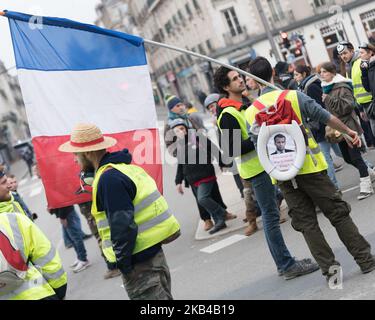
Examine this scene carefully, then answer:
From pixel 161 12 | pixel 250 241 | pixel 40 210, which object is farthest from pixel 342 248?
pixel 161 12

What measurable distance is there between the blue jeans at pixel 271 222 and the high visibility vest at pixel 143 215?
1.64 m

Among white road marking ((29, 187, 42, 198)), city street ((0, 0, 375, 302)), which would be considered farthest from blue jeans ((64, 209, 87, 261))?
white road marking ((29, 187, 42, 198))

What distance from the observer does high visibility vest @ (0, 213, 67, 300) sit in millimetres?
3592

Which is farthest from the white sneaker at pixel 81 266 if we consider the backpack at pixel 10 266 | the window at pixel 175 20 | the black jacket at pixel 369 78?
the window at pixel 175 20

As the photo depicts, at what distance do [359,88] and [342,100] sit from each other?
1.34 metres

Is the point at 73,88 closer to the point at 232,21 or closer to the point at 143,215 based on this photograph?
the point at 143,215

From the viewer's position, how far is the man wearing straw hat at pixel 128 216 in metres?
3.79

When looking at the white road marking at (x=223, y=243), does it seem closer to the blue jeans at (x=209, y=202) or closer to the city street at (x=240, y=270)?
the city street at (x=240, y=270)

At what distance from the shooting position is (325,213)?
15.8 ft

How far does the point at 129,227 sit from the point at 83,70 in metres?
2.57

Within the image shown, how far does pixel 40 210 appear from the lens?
2109cm

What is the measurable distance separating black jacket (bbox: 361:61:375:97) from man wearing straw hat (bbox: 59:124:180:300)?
459 cm

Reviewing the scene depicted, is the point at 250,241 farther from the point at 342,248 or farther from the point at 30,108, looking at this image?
the point at 30,108

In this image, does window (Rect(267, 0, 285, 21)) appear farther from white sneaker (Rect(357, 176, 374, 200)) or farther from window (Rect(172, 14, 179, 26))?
white sneaker (Rect(357, 176, 374, 200))
